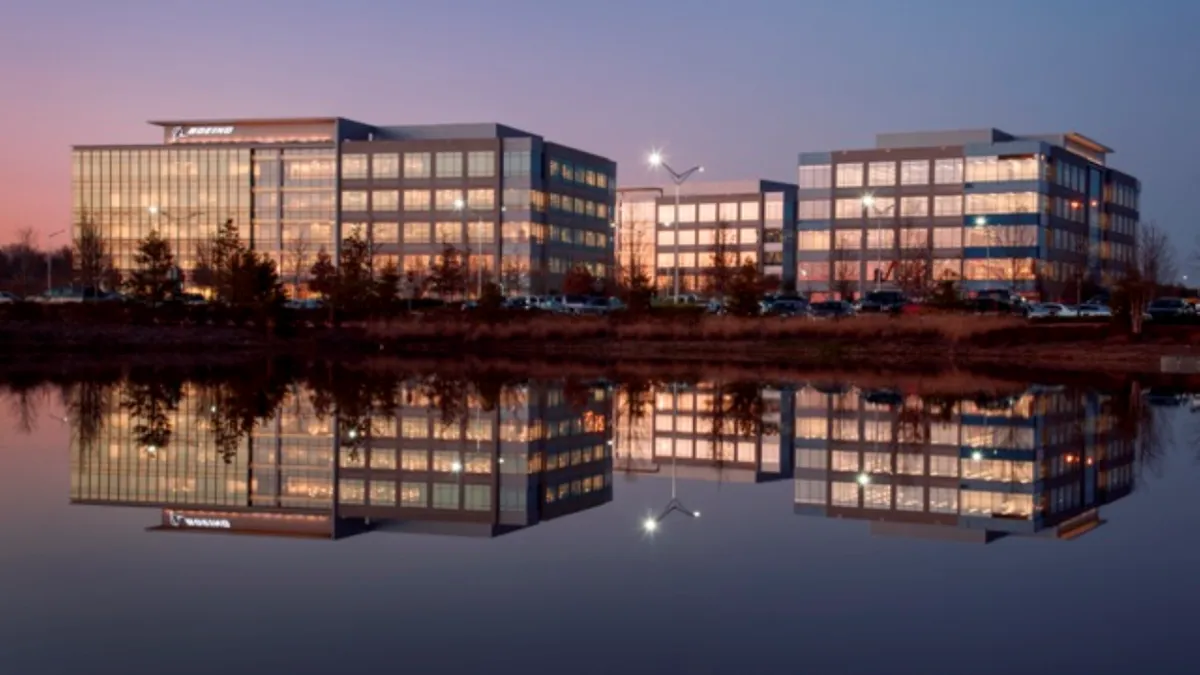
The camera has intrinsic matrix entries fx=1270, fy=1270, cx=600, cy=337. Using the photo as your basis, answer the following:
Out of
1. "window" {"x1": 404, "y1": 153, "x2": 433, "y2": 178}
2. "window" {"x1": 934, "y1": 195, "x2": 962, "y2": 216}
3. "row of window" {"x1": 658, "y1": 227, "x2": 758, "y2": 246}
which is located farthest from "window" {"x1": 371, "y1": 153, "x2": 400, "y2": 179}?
"window" {"x1": 934, "y1": 195, "x2": 962, "y2": 216}

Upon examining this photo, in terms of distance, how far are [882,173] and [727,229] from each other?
2916cm

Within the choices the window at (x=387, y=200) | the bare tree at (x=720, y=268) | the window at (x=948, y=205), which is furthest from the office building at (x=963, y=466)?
the window at (x=387, y=200)

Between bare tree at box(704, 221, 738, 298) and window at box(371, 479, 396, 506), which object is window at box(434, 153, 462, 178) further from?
window at box(371, 479, 396, 506)

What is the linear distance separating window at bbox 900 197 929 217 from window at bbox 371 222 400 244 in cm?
5204

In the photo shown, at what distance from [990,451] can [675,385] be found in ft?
72.8

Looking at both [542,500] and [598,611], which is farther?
[542,500]

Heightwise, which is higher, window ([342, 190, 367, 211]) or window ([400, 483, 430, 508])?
window ([342, 190, 367, 211])

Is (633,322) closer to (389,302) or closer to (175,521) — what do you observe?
(389,302)

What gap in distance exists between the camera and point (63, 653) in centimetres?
Result: 1088

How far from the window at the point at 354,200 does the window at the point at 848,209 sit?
49.4 metres

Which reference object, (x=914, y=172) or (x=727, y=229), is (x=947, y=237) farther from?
(x=727, y=229)

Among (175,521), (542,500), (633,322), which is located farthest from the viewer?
(633,322)

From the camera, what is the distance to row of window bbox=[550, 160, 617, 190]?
135050 mm

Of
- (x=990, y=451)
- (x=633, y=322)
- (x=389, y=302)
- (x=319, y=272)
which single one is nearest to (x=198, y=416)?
(x=990, y=451)
